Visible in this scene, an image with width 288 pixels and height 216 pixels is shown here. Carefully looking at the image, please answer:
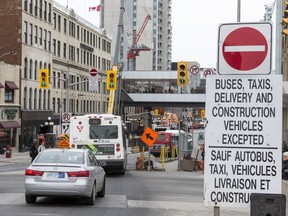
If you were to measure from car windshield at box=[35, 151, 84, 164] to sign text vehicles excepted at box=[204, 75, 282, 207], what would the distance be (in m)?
9.25

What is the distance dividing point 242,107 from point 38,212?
8601mm

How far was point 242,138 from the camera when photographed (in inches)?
216

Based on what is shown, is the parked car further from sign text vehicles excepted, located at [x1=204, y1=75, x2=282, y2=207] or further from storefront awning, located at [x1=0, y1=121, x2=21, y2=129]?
storefront awning, located at [x1=0, y1=121, x2=21, y2=129]

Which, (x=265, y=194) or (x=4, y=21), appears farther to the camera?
(x=4, y=21)

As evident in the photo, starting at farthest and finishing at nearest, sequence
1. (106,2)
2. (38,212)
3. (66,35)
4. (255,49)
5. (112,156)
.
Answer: (106,2) → (66,35) → (112,156) → (38,212) → (255,49)

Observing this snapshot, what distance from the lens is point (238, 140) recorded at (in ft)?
18.0

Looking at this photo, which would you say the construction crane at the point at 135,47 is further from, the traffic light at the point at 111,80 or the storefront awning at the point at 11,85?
the traffic light at the point at 111,80

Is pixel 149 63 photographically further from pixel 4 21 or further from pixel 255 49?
pixel 255 49

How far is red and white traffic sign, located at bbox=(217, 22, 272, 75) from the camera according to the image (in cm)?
548

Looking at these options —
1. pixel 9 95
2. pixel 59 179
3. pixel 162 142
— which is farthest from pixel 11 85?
pixel 59 179

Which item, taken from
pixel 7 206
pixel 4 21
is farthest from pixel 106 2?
pixel 7 206

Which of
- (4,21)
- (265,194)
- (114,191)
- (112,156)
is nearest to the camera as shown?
(265,194)

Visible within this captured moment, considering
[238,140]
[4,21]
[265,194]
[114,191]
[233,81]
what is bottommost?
[114,191]

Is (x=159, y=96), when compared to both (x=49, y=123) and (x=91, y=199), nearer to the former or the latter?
(x=49, y=123)
